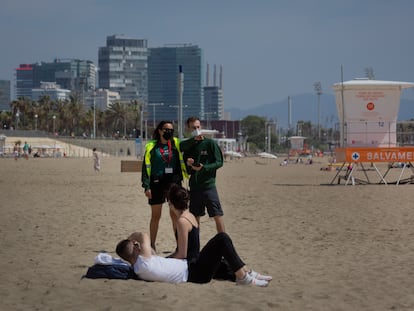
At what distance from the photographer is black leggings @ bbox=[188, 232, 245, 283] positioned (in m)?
7.55

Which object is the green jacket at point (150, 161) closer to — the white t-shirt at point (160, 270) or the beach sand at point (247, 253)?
the beach sand at point (247, 253)

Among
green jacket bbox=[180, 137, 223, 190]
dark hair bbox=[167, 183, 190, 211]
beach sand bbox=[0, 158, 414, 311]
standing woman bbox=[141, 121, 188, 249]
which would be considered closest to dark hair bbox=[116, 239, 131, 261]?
beach sand bbox=[0, 158, 414, 311]

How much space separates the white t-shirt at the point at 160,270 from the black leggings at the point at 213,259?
11 centimetres

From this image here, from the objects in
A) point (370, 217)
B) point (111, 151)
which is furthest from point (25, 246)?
point (111, 151)

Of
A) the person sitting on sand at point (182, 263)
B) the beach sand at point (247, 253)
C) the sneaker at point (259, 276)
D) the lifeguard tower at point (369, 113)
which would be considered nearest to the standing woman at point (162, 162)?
the beach sand at point (247, 253)

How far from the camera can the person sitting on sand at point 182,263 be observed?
7.52 meters

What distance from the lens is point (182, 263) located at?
25.2 ft

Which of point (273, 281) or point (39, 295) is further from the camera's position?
point (273, 281)

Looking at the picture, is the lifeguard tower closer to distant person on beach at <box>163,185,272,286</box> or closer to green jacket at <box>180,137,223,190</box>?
green jacket at <box>180,137,223,190</box>

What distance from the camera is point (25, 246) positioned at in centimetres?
1027

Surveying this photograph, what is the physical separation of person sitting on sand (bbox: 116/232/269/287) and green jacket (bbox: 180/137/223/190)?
5.52 ft

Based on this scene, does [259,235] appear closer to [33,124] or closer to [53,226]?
[53,226]

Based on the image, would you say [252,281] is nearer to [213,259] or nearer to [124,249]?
[213,259]

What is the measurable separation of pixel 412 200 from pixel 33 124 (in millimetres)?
132650
